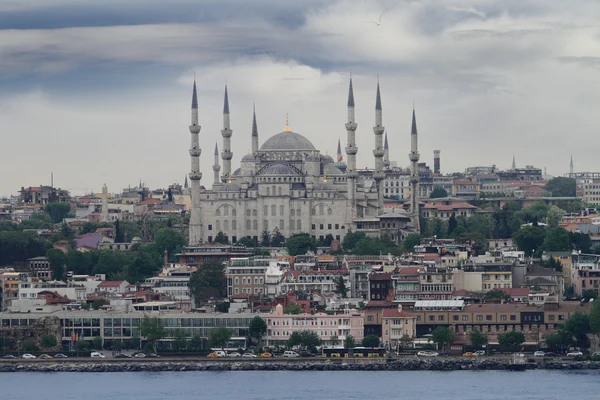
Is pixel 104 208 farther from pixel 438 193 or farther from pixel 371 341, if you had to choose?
pixel 371 341

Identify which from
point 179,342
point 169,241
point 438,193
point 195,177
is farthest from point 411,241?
point 438,193

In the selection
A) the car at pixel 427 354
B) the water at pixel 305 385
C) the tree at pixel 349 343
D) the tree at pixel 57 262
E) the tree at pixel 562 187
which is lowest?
the water at pixel 305 385

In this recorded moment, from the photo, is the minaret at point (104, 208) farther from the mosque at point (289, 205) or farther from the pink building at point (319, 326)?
the pink building at point (319, 326)

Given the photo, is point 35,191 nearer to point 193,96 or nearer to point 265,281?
point 193,96

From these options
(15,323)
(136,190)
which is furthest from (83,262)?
(136,190)

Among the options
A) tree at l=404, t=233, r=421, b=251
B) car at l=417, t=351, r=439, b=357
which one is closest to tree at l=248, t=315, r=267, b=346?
car at l=417, t=351, r=439, b=357

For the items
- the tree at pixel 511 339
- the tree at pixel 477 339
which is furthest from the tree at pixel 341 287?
the tree at pixel 511 339
